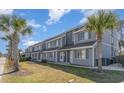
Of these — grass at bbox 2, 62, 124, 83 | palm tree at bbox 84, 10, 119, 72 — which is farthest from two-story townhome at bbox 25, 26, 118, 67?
grass at bbox 2, 62, 124, 83

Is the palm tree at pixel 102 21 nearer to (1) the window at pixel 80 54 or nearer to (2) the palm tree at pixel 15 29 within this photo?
(2) the palm tree at pixel 15 29

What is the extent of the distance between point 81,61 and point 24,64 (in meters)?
6.77

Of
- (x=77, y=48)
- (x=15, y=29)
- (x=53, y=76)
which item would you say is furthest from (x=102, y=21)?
(x=77, y=48)

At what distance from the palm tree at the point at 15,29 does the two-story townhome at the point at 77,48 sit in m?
2.27

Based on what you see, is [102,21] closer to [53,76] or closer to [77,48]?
[53,76]

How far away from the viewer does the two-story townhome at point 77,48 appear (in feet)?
59.6

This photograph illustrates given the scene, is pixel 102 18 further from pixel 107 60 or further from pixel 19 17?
pixel 107 60

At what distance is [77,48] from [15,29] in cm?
887

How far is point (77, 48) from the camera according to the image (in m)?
21.6

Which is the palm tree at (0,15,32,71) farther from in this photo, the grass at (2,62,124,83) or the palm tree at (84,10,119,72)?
the palm tree at (84,10,119,72)
